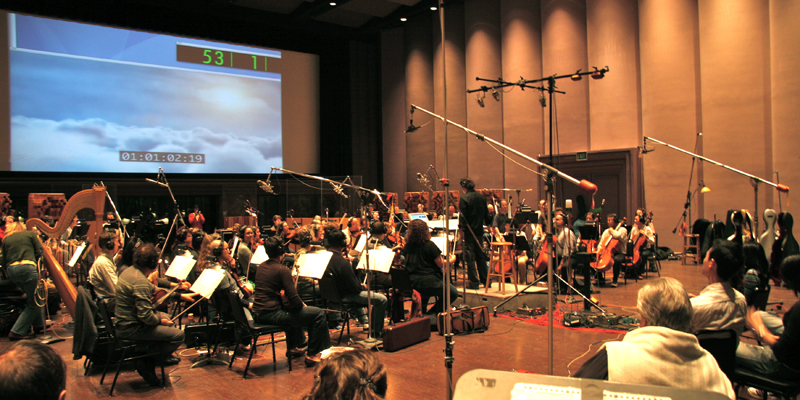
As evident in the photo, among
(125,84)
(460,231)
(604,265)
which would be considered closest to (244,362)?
(460,231)

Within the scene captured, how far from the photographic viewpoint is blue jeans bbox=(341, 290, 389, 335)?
17.2ft

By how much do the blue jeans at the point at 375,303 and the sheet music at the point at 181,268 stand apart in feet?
5.24

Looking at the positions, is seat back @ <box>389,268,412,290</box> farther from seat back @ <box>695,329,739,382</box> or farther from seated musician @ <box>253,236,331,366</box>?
seat back @ <box>695,329,739,382</box>

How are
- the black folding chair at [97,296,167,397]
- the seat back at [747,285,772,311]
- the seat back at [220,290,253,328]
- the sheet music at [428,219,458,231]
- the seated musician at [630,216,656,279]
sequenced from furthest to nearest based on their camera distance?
1. the seated musician at [630,216,656,279]
2. the sheet music at [428,219,458,231]
3. the seat back at [220,290,253,328]
4. the black folding chair at [97,296,167,397]
5. the seat back at [747,285,772,311]

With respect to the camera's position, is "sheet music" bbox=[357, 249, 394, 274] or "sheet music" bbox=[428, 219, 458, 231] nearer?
"sheet music" bbox=[357, 249, 394, 274]

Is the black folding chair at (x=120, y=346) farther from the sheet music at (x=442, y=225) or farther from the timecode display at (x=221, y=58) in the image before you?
the timecode display at (x=221, y=58)

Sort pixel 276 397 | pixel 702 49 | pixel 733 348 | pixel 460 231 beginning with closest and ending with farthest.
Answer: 1. pixel 733 348
2. pixel 276 397
3. pixel 460 231
4. pixel 702 49

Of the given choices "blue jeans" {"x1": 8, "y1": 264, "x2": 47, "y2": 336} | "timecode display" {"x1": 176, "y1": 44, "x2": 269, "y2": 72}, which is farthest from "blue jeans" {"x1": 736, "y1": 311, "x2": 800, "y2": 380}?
"timecode display" {"x1": 176, "y1": 44, "x2": 269, "y2": 72}

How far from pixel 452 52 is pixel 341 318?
1235 cm

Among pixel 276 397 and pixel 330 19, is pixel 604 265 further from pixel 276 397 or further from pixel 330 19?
pixel 330 19

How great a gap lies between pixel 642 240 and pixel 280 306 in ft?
21.9

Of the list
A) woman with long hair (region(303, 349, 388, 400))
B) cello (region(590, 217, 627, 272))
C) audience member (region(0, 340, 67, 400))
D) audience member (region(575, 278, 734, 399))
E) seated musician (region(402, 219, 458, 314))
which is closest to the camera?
audience member (region(0, 340, 67, 400))

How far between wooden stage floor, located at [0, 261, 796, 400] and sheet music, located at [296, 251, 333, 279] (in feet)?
2.87

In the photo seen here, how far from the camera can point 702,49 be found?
429 inches
